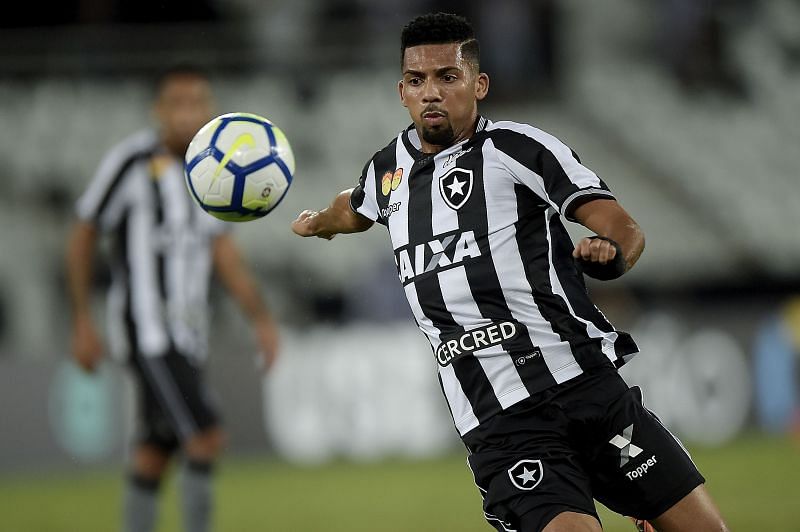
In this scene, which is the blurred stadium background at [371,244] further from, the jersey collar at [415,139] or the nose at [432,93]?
the nose at [432,93]

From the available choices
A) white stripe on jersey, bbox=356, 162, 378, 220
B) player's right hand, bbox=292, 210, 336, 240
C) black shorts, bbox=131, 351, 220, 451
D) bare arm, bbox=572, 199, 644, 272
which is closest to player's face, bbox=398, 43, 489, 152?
white stripe on jersey, bbox=356, 162, 378, 220

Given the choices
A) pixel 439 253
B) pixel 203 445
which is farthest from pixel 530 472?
pixel 203 445

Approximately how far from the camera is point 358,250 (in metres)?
15.8

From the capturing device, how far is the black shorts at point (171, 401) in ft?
23.4

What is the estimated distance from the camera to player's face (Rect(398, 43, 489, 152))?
4461 mm

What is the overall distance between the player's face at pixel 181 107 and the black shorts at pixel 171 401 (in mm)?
1225

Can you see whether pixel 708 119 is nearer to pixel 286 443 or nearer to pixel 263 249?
pixel 263 249

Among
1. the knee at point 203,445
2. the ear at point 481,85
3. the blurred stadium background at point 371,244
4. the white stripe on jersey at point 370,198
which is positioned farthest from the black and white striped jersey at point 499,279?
the blurred stadium background at point 371,244

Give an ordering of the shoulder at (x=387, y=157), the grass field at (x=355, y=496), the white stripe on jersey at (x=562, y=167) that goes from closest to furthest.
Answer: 1. the white stripe on jersey at (x=562, y=167)
2. the shoulder at (x=387, y=157)
3. the grass field at (x=355, y=496)

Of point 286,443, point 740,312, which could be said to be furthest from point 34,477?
point 740,312

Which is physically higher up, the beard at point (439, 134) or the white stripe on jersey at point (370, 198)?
the beard at point (439, 134)

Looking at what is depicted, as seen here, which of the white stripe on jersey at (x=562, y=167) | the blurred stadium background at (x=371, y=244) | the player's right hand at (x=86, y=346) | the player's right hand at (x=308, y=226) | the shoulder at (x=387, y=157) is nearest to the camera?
the white stripe on jersey at (x=562, y=167)

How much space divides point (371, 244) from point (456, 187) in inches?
443

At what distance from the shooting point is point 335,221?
5.19 m
